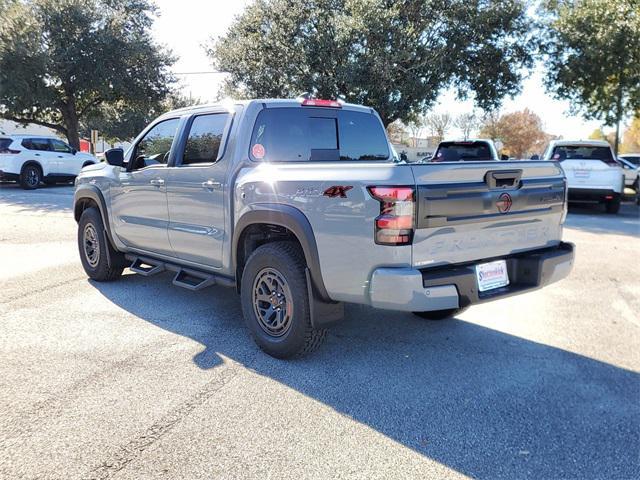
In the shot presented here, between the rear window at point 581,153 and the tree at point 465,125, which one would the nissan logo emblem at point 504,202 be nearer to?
the rear window at point 581,153

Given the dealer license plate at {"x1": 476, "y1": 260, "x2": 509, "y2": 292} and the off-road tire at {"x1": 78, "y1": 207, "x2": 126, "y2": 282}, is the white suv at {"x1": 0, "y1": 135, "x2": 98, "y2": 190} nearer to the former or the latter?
the off-road tire at {"x1": 78, "y1": 207, "x2": 126, "y2": 282}

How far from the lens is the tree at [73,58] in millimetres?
21562

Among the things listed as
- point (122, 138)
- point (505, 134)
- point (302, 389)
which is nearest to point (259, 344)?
point (302, 389)

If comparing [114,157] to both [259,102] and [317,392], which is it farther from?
[317,392]

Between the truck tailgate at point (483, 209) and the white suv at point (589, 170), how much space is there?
32.2ft

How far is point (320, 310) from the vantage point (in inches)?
141

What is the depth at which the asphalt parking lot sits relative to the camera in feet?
8.68

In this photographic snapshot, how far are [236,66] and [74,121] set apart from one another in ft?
34.0

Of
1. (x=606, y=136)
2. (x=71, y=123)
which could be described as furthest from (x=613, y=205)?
(x=606, y=136)

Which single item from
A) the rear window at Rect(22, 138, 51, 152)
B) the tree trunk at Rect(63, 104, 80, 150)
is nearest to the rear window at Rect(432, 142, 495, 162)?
the rear window at Rect(22, 138, 51, 152)

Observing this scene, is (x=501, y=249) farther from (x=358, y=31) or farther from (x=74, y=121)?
(x=74, y=121)

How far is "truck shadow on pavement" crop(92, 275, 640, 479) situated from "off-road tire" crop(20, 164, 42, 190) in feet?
49.7

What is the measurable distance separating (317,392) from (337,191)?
1310 millimetres

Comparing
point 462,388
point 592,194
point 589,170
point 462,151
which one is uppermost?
point 462,151
